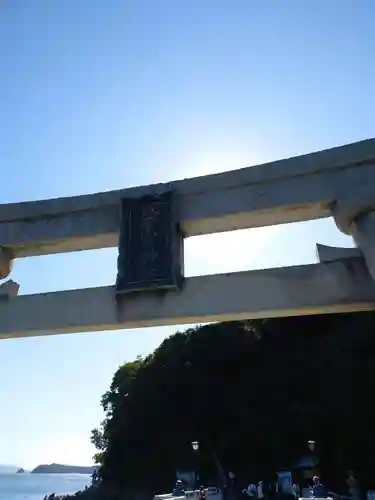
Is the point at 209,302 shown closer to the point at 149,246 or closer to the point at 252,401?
the point at 149,246

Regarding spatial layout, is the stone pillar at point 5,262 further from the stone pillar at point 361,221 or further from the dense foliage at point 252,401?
the dense foliage at point 252,401

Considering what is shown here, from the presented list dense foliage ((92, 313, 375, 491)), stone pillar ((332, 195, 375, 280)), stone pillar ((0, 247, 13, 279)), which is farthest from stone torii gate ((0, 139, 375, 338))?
dense foliage ((92, 313, 375, 491))

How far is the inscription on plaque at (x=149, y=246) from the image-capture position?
14.3 feet

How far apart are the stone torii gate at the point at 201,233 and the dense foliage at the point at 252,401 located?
46.6ft

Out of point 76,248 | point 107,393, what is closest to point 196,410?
point 107,393

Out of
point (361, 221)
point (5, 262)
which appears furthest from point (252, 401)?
point (361, 221)

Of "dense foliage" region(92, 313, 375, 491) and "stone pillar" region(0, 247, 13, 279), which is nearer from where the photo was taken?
"stone pillar" region(0, 247, 13, 279)

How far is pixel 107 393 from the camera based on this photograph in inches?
1339

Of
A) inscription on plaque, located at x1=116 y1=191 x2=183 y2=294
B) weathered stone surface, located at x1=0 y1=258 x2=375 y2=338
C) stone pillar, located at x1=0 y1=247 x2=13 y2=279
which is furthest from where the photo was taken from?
stone pillar, located at x1=0 y1=247 x2=13 y2=279

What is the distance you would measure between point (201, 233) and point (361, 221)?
134cm

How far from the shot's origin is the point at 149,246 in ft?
14.7

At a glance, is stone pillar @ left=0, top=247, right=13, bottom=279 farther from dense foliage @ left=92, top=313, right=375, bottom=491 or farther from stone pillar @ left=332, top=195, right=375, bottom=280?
dense foliage @ left=92, top=313, right=375, bottom=491

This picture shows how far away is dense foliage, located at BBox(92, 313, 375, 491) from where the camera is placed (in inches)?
714

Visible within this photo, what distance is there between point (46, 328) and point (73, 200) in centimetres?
114
